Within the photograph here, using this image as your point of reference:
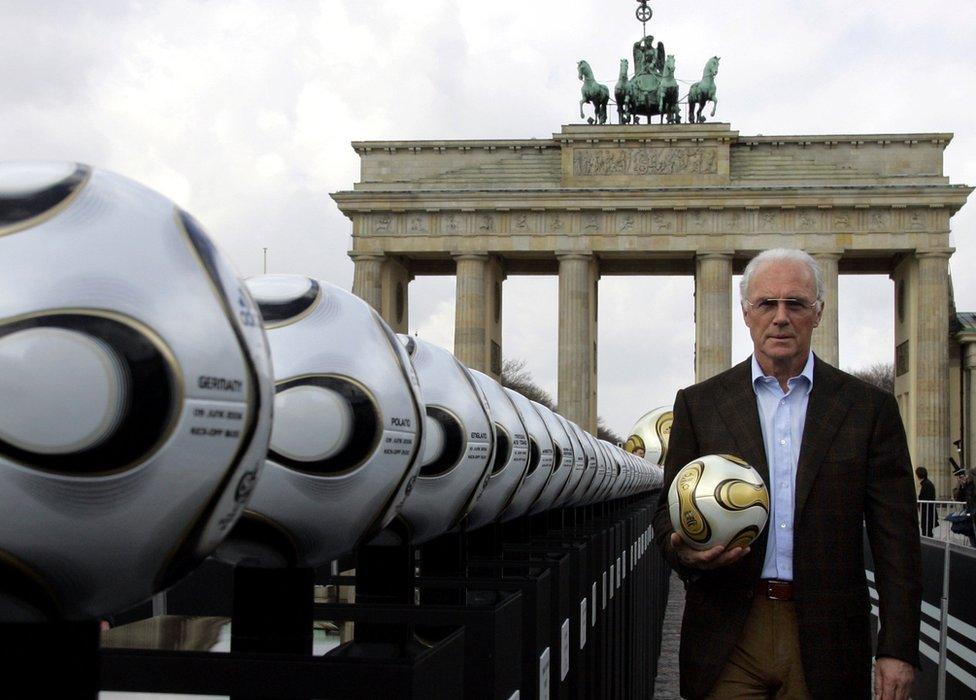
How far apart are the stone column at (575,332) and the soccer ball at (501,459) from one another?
53.8 metres

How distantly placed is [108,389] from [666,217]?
56695mm

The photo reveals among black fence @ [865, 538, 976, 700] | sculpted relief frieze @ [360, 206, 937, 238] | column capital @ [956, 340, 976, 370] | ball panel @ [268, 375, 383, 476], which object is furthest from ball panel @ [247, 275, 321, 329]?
column capital @ [956, 340, 976, 370]

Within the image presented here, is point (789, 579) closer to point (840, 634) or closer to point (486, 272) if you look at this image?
point (840, 634)

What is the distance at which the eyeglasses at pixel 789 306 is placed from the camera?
412 centimetres

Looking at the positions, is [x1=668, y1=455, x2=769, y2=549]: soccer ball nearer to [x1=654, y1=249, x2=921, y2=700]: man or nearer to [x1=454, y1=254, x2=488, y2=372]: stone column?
[x1=654, y1=249, x2=921, y2=700]: man

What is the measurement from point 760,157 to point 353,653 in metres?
57.4

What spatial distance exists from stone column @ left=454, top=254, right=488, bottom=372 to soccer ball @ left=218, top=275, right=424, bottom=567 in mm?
55295

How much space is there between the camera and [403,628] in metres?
2.63

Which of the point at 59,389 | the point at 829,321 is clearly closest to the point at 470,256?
the point at 829,321

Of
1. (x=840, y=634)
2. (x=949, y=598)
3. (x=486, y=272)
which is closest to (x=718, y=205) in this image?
(x=486, y=272)

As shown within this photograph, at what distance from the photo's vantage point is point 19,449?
135 cm

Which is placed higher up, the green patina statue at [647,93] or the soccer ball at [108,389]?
the green patina statue at [647,93]

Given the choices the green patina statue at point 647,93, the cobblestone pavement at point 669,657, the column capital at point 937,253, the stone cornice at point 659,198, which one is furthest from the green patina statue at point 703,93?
the cobblestone pavement at point 669,657

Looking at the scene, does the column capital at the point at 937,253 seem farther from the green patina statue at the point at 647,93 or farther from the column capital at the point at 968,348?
the green patina statue at the point at 647,93
